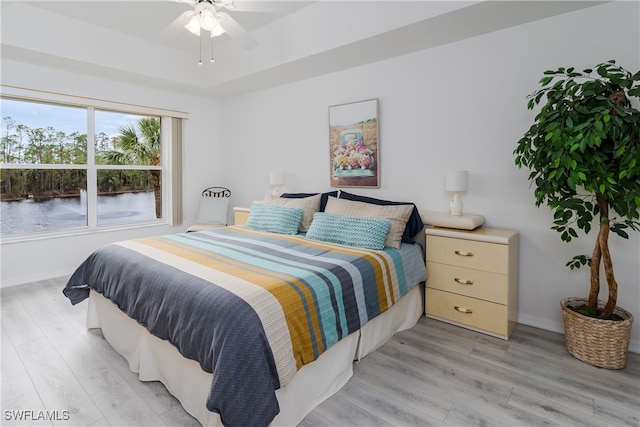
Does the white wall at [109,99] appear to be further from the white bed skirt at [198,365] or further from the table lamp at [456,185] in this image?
the table lamp at [456,185]

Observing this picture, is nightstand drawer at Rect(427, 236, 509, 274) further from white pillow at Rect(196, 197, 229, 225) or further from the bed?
white pillow at Rect(196, 197, 229, 225)

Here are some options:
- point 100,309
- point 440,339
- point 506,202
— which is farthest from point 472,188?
point 100,309

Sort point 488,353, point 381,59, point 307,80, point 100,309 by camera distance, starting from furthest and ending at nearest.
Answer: point 307,80
point 381,59
point 100,309
point 488,353

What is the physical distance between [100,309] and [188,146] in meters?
3.10

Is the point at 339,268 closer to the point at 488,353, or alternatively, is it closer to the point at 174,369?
Result: the point at 174,369

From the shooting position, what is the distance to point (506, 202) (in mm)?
2826

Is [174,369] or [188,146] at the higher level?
[188,146]

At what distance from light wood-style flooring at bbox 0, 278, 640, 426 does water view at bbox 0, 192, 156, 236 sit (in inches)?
68.5

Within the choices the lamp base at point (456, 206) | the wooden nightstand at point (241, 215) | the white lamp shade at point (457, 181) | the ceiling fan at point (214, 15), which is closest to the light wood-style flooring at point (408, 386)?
the lamp base at point (456, 206)

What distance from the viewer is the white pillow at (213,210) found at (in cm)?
500

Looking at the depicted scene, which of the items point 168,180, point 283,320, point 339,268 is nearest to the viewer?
point 283,320

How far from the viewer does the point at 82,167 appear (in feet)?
13.7

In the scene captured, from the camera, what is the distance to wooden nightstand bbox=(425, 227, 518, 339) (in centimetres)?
251

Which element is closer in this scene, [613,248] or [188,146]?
[613,248]
